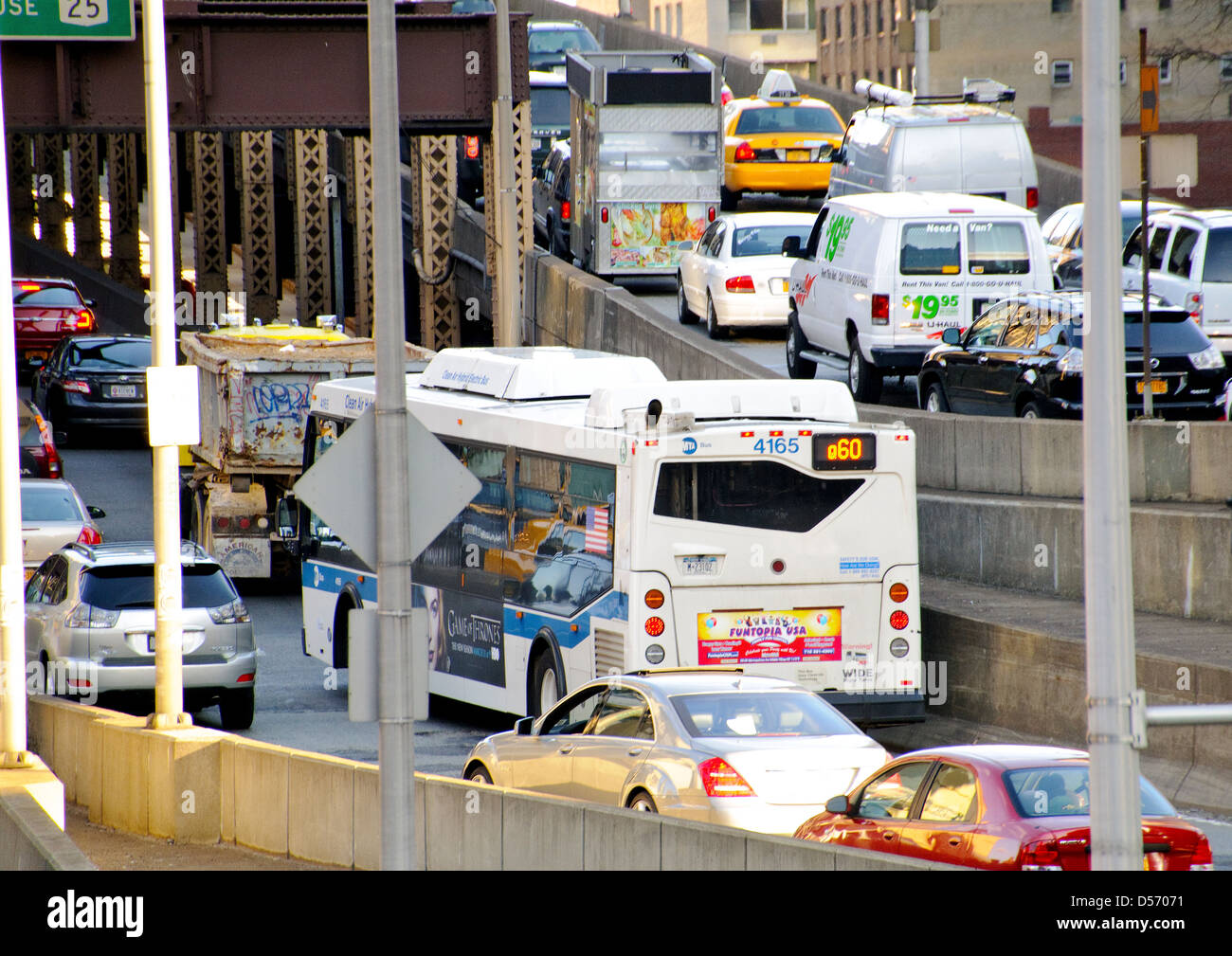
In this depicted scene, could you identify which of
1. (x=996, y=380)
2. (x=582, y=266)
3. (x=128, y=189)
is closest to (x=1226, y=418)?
(x=996, y=380)

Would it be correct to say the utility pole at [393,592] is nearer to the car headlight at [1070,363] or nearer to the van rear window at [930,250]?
the car headlight at [1070,363]

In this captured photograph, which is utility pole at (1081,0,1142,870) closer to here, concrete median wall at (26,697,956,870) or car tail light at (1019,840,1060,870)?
concrete median wall at (26,697,956,870)

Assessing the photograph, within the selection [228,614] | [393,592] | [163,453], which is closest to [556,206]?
[228,614]

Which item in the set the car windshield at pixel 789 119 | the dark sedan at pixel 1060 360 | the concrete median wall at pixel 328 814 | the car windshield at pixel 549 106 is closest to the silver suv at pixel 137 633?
the concrete median wall at pixel 328 814

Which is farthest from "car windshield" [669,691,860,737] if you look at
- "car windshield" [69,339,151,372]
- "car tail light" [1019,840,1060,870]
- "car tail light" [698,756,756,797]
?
"car windshield" [69,339,151,372]

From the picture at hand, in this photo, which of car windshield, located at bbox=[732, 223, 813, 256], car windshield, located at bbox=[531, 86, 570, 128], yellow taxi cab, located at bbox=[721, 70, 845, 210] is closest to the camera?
car windshield, located at bbox=[732, 223, 813, 256]

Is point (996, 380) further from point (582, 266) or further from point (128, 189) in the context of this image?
point (128, 189)

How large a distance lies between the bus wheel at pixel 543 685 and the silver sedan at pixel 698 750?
2.83 meters

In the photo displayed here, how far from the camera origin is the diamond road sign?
949cm

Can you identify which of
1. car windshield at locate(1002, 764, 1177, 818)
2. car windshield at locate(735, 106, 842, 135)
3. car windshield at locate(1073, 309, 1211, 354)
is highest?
car windshield at locate(735, 106, 842, 135)

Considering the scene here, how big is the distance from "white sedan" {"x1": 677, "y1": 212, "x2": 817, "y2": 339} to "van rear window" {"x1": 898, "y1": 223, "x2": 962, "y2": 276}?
6508 mm

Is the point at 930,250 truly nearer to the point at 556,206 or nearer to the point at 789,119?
the point at 556,206

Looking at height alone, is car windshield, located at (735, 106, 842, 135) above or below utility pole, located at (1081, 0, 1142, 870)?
above

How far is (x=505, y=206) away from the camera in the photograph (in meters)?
30.1
